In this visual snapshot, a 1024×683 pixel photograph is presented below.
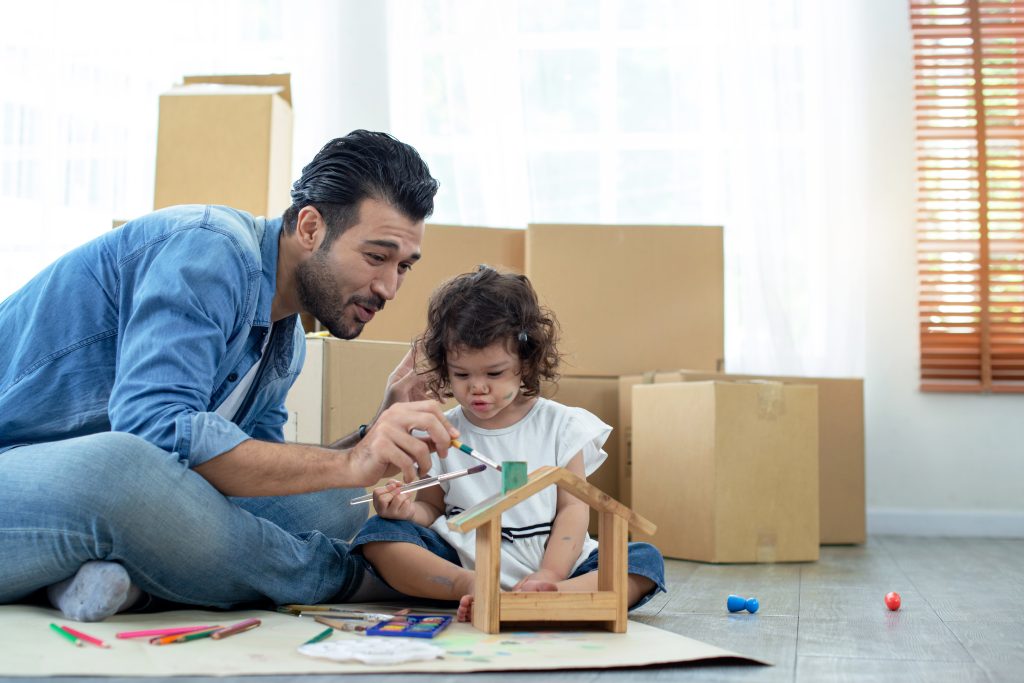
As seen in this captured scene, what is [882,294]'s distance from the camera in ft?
10.1

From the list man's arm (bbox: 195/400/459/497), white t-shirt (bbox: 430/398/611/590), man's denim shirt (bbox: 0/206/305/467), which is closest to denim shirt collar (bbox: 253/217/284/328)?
man's denim shirt (bbox: 0/206/305/467)

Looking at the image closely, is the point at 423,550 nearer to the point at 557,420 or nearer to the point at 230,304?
the point at 557,420

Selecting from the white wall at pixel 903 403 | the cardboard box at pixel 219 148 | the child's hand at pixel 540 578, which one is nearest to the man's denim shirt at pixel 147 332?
the child's hand at pixel 540 578

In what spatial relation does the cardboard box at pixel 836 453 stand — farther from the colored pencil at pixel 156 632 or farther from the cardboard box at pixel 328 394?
the colored pencil at pixel 156 632

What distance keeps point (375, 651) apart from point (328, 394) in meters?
1.08

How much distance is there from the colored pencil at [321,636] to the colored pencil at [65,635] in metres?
0.22

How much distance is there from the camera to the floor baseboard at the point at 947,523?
2.96 m

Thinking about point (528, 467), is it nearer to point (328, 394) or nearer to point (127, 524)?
point (127, 524)

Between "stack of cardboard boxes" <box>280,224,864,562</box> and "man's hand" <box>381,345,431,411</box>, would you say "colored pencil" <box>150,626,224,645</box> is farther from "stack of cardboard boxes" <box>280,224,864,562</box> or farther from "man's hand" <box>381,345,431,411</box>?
"stack of cardboard boxes" <box>280,224,864,562</box>

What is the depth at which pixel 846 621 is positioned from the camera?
1.42 m

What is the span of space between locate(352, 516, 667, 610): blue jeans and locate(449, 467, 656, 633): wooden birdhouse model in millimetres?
121

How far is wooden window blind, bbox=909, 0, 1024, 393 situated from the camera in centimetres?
301

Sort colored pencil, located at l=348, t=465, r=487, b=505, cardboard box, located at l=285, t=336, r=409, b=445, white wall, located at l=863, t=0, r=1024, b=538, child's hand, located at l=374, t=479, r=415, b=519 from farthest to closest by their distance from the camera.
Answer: white wall, located at l=863, t=0, r=1024, b=538 → cardboard box, located at l=285, t=336, r=409, b=445 → child's hand, located at l=374, t=479, r=415, b=519 → colored pencil, located at l=348, t=465, r=487, b=505

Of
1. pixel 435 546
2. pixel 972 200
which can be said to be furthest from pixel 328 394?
Answer: pixel 972 200
